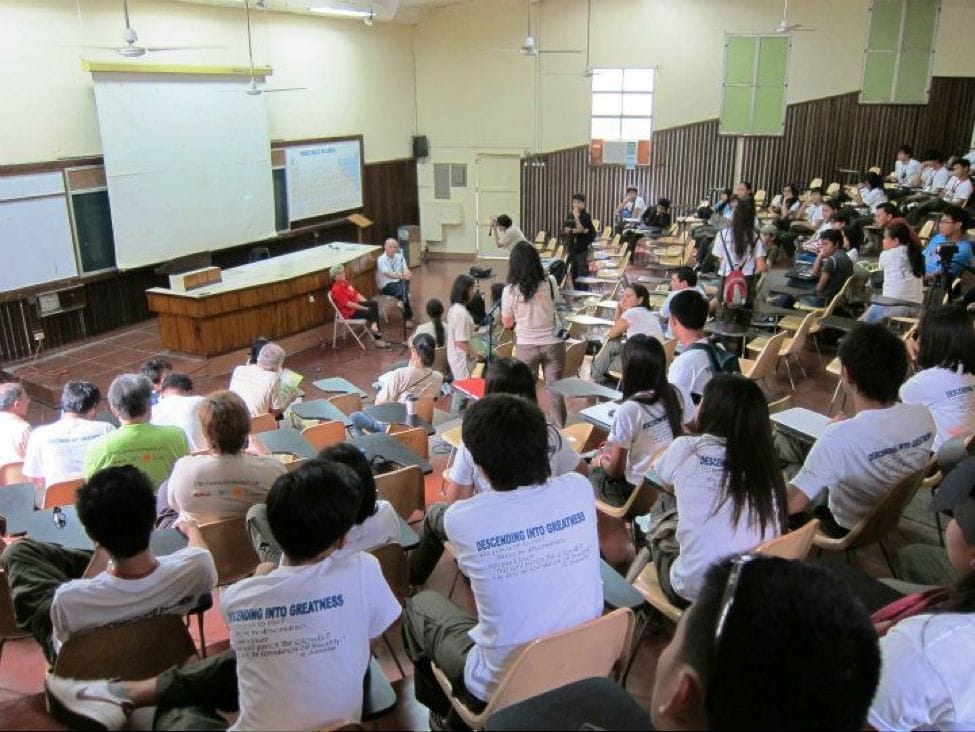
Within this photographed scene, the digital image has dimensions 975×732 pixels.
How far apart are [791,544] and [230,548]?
2.23 m

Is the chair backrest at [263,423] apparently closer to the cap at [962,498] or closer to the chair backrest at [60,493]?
the chair backrest at [60,493]

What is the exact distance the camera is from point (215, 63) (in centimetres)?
1044

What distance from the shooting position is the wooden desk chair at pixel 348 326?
30.1 feet

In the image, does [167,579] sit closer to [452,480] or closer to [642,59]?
[452,480]

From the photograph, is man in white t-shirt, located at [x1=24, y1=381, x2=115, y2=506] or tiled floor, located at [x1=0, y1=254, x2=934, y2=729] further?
man in white t-shirt, located at [x1=24, y1=381, x2=115, y2=506]

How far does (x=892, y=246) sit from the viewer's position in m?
6.70

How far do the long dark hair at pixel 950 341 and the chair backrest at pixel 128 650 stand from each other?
3632 millimetres

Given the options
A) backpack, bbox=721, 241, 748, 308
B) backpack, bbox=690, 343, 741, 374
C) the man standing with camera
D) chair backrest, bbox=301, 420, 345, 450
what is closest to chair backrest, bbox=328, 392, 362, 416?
chair backrest, bbox=301, 420, 345, 450

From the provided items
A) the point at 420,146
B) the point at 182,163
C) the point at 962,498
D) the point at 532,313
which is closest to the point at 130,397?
the point at 532,313

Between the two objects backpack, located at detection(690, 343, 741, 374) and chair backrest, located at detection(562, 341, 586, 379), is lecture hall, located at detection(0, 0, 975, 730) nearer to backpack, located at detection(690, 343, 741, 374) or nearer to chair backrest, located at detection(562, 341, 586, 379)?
backpack, located at detection(690, 343, 741, 374)

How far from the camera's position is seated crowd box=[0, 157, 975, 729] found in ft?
3.31

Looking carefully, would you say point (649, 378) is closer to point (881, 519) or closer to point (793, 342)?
point (881, 519)

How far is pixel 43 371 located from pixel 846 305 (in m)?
8.56

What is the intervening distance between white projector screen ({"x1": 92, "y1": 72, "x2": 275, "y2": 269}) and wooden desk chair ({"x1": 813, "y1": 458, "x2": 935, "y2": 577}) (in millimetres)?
8760
